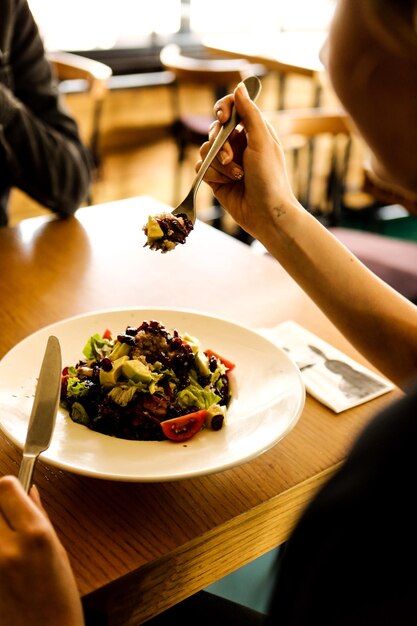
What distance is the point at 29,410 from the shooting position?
82cm

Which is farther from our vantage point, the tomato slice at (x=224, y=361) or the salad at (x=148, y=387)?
the tomato slice at (x=224, y=361)

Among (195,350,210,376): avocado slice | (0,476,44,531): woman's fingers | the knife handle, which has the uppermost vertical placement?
(0,476,44,531): woman's fingers

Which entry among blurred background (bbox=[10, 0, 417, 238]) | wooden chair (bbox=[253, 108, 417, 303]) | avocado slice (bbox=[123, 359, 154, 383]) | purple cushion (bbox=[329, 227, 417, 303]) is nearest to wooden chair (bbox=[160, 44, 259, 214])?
blurred background (bbox=[10, 0, 417, 238])

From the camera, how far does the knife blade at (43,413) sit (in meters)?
0.69

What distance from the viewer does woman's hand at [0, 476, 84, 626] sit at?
593mm

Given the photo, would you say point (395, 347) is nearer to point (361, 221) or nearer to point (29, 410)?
point (29, 410)

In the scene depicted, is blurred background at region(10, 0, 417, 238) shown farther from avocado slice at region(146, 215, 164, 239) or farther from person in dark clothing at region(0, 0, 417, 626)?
person in dark clothing at region(0, 0, 417, 626)

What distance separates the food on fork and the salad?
0.52 feet

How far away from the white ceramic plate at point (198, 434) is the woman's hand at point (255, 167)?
199 mm

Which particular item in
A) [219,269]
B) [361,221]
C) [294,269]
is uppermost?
[294,269]

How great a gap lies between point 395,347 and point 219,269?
500 mm

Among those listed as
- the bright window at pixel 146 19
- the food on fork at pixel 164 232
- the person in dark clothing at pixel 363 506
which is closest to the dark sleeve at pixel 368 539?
the person in dark clothing at pixel 363 506

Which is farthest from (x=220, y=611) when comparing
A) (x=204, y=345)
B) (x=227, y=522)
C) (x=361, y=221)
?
(x=361, y=221)

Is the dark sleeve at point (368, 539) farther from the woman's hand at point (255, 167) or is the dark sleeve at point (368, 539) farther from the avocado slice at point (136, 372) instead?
the woman's hand at point (255, 167)
